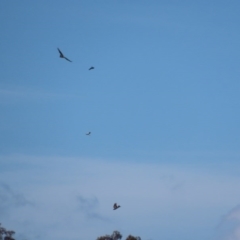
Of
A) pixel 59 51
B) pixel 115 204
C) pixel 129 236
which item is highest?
pixel 129 236

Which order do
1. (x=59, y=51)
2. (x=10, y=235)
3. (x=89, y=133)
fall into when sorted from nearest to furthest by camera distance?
(x=59, y=51) → (x=89, y=133) → (x=10, y=235)

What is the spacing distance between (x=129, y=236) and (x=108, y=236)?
178 inches

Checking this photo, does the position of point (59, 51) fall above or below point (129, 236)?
below

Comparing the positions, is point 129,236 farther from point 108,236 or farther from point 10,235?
point 10,235

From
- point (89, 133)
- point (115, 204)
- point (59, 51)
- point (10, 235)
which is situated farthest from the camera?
point (10, 235)

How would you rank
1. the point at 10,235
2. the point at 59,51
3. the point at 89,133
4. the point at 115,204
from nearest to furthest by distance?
the point at 59,51, the point at 115,204, the point at 89,133, the point at 10,235

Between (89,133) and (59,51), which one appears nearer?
(59,51)

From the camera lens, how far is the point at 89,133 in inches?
3159

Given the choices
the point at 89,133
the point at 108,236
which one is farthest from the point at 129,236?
the point at 89,133

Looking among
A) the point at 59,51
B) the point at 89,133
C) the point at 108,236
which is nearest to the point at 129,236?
the point at 108,236

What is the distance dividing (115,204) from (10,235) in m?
38.4

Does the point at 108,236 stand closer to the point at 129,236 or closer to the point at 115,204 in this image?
the point at 129,236

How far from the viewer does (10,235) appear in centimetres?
10712

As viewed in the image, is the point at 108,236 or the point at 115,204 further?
the point at 108,236
